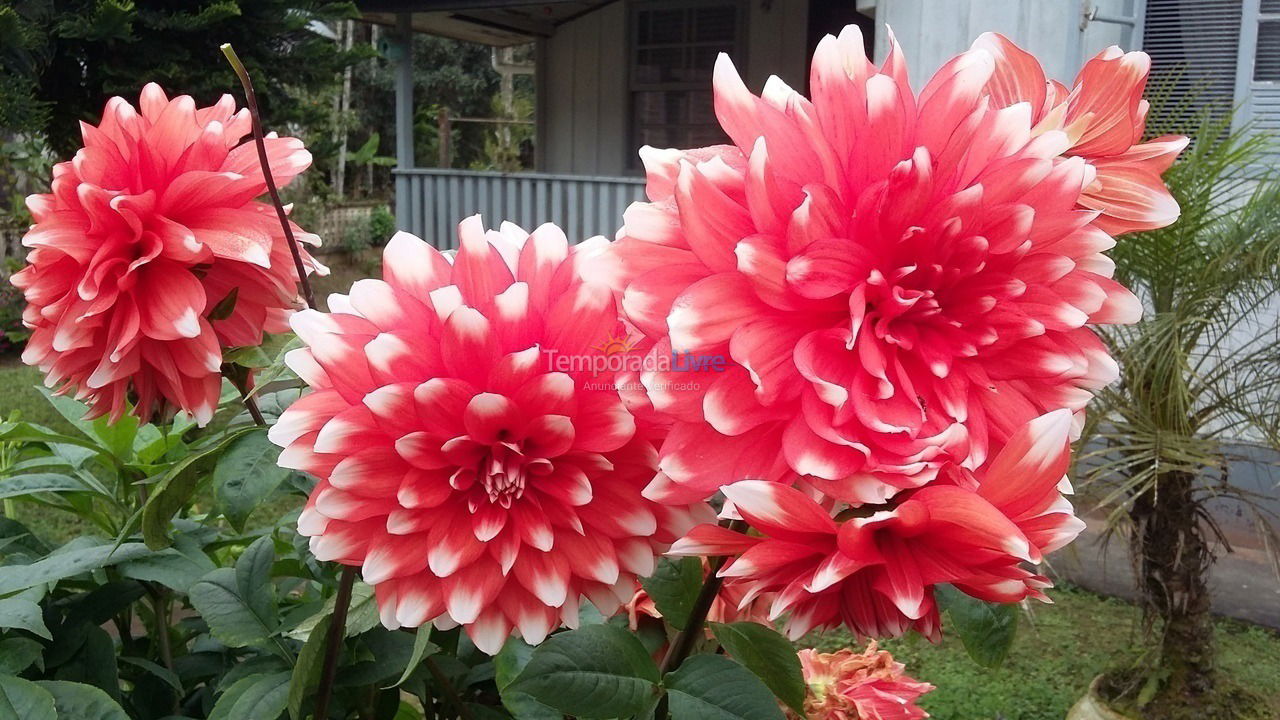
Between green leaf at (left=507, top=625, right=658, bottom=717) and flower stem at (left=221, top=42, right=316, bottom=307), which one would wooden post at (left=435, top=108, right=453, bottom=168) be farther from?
green leaf at (left=507, top=625, right=658, bottom=717)

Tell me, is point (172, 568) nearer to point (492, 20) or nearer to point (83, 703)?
point (83, 703)

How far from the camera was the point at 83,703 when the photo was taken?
79cm

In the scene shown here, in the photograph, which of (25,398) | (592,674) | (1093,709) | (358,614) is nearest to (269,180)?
(358,614)

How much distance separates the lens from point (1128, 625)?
4188mm

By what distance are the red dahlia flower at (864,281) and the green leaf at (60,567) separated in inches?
22.4

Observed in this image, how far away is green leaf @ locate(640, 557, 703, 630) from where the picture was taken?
651 millimetres

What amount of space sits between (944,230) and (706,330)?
121mm

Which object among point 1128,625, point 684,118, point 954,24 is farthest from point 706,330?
point 684,118

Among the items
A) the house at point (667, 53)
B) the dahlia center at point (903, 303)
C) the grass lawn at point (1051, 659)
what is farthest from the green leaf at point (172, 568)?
the house at point (667, 53)

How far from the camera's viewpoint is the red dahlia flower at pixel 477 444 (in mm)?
511

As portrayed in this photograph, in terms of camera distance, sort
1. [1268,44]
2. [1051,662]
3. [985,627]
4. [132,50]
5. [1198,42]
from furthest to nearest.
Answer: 1. [132,50]
2. [1198,42]
3. [1268,44]
4. [1051,662]
5. [985,627]

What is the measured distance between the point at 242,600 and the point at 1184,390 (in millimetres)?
2841

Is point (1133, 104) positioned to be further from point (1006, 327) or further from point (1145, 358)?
point (1145, 358)

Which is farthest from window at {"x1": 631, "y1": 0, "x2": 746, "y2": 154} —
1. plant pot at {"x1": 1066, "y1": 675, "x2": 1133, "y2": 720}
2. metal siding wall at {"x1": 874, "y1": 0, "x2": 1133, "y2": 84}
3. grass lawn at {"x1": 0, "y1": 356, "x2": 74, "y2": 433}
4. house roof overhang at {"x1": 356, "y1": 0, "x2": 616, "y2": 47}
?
plant pot at {"x1": 1066, "y1": 675, "x2": 1133, "y2": 720}
